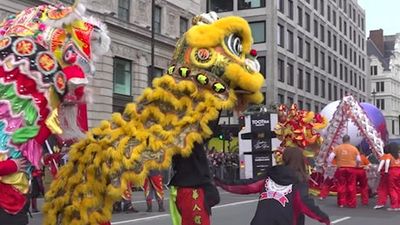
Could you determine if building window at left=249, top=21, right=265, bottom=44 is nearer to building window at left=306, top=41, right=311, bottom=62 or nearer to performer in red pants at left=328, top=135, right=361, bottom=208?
building window at left=306, top=41, right=311, bottom=62

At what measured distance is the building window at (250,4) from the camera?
48344 millimetres

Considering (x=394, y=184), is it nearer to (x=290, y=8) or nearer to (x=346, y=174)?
(x=346, y=174)

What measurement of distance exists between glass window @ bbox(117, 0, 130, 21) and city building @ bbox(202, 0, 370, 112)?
8.73 metres

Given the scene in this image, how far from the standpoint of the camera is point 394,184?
14.1 meters

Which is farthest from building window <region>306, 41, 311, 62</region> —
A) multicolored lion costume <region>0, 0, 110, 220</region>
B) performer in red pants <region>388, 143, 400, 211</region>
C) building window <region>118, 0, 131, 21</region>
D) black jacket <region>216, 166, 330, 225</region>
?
multicolored lion costume <region>0, 0, 110, 220</region>

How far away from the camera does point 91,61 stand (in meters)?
A: 5.00

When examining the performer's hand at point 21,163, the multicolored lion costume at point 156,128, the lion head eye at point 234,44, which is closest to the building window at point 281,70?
the lion head eye at point 234,44

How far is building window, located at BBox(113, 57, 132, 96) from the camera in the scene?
25.9m

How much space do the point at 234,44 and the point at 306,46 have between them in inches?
2108

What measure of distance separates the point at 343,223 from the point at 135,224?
160 inches

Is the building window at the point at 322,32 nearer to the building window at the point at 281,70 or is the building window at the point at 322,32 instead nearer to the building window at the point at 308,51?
the building window at the point at 308,51

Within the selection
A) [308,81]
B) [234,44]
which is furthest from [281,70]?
[234,44]

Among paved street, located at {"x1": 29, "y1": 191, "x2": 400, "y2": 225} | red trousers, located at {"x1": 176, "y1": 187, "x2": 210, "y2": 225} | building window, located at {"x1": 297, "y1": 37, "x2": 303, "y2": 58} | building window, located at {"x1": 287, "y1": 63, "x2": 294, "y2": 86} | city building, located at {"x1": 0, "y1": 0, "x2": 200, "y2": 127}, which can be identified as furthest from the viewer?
building window, located at {"x1": 297, "y1": 37, "x2": 303, "y2": 58}

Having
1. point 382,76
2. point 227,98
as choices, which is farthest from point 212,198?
point 382,76
